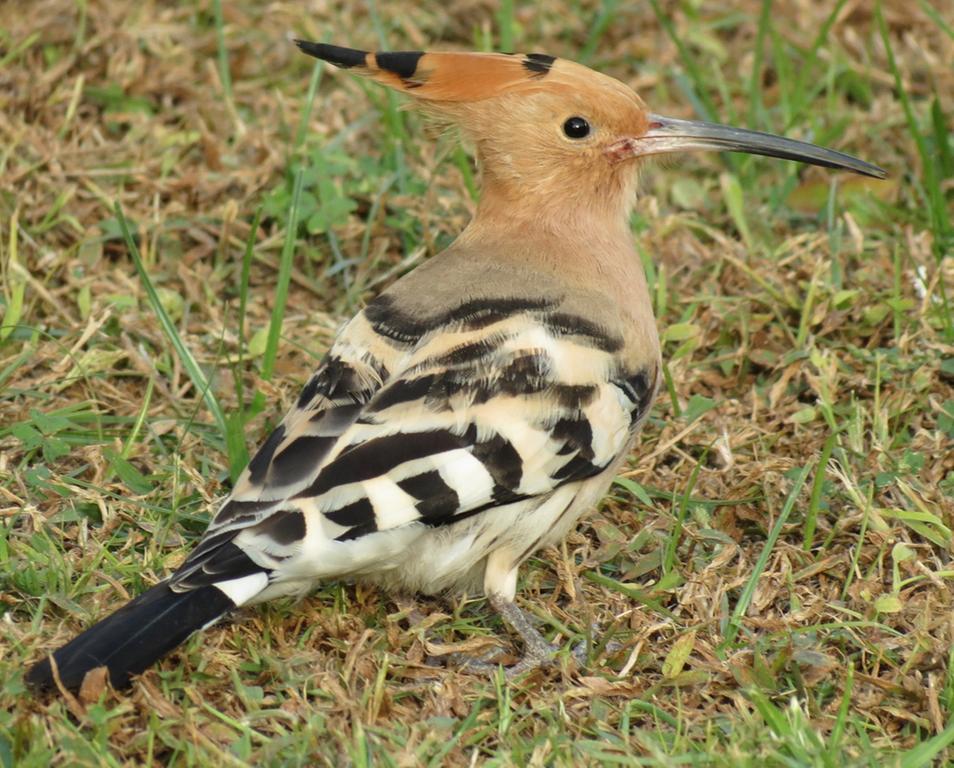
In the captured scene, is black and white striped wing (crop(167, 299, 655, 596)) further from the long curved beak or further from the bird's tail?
the long curved beak

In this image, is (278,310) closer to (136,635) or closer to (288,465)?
(288,465)

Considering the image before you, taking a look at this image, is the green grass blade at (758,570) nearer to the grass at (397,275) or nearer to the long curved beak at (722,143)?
the grass at (397,275)

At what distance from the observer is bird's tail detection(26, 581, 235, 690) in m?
2.41

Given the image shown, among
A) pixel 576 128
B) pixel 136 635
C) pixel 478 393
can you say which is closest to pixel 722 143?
pixel 576 128

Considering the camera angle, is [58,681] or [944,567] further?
[944,567]

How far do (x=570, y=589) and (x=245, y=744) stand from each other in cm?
80

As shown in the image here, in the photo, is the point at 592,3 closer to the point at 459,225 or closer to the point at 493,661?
the point at 459,225

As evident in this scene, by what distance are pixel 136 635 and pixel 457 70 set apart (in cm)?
142

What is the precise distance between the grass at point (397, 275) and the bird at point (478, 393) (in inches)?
5.4

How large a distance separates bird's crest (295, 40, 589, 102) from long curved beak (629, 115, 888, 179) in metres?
0.21

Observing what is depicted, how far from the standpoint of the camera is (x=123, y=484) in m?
3.15

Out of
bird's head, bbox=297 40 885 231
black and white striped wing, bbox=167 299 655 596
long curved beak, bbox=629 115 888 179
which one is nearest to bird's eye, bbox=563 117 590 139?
bird's head, bbox=297 40 885 231

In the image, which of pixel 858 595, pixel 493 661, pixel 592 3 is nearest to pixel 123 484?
pixel 493 661

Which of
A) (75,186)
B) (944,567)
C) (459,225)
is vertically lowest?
(944,567)
